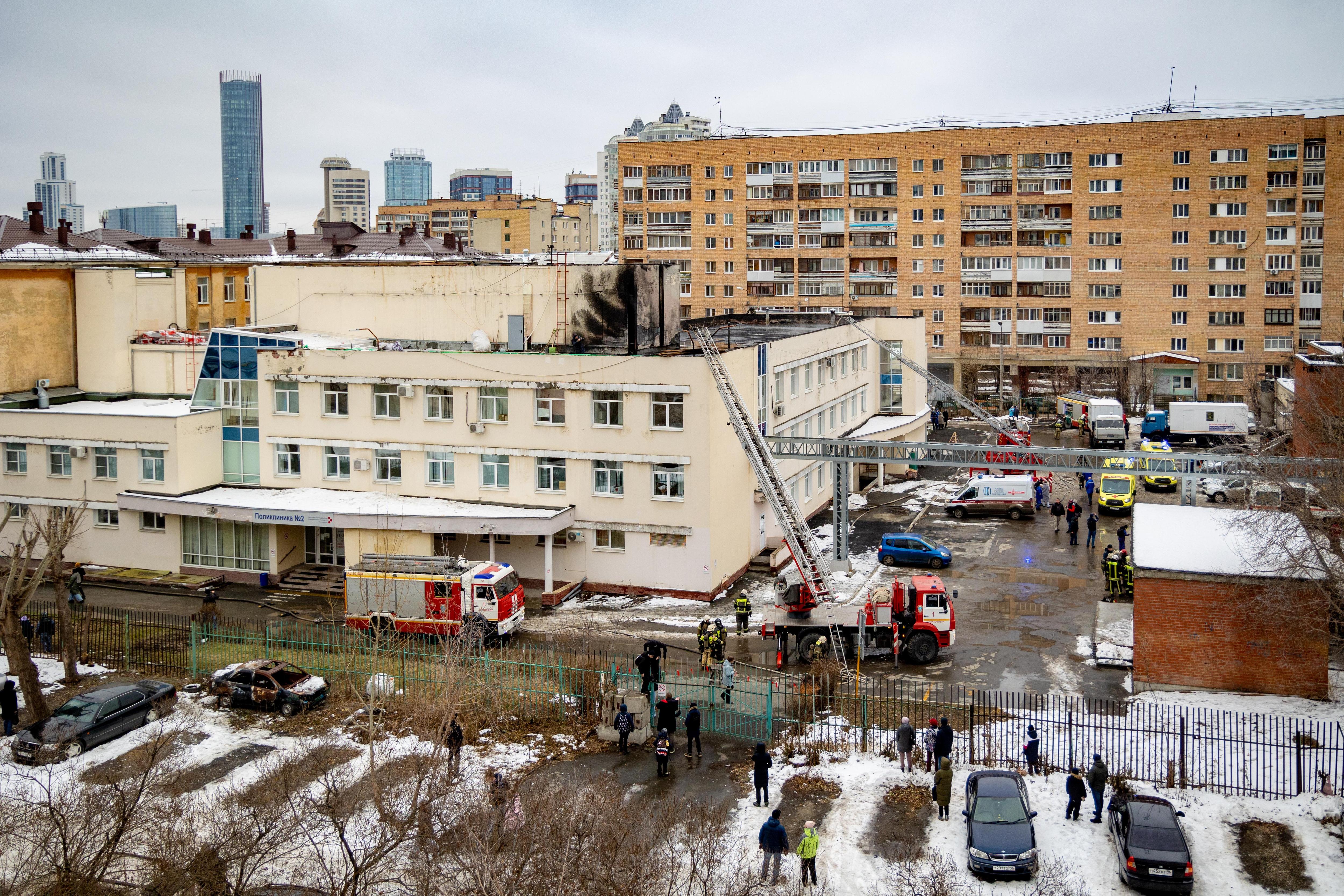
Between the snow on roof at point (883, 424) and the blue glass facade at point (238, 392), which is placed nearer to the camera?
the blue glass facade at point (238, 392)

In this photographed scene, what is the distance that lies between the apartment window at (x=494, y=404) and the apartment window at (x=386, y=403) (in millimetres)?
2822

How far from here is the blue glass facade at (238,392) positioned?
131ft

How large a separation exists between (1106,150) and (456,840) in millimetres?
71334

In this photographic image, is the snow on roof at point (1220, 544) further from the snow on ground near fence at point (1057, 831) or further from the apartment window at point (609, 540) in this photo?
the apartment window at point (609, 540)

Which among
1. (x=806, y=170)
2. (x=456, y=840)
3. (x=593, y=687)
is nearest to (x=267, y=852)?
(x=456, y=840)

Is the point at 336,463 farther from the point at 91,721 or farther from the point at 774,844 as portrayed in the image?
the point at 774,844

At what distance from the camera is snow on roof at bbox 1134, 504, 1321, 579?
2533 cm

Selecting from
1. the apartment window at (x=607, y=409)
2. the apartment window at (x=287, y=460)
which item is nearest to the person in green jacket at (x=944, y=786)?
the apartment window at (x=607, y=409)

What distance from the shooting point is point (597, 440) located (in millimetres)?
36312

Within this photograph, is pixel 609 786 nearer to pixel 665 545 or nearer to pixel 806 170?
pixel 665 545

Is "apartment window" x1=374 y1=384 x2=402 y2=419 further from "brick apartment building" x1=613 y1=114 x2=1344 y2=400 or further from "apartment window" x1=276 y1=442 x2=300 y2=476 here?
"brick apartment building" x1=613 y1=114 x2=1344 y2=400

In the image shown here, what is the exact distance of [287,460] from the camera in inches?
1570

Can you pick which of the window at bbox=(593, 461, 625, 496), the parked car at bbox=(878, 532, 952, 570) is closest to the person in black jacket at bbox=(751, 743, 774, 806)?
the window at bbox=(593, 461, 625, 496)

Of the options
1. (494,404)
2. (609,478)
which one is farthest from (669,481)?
(494,404)
